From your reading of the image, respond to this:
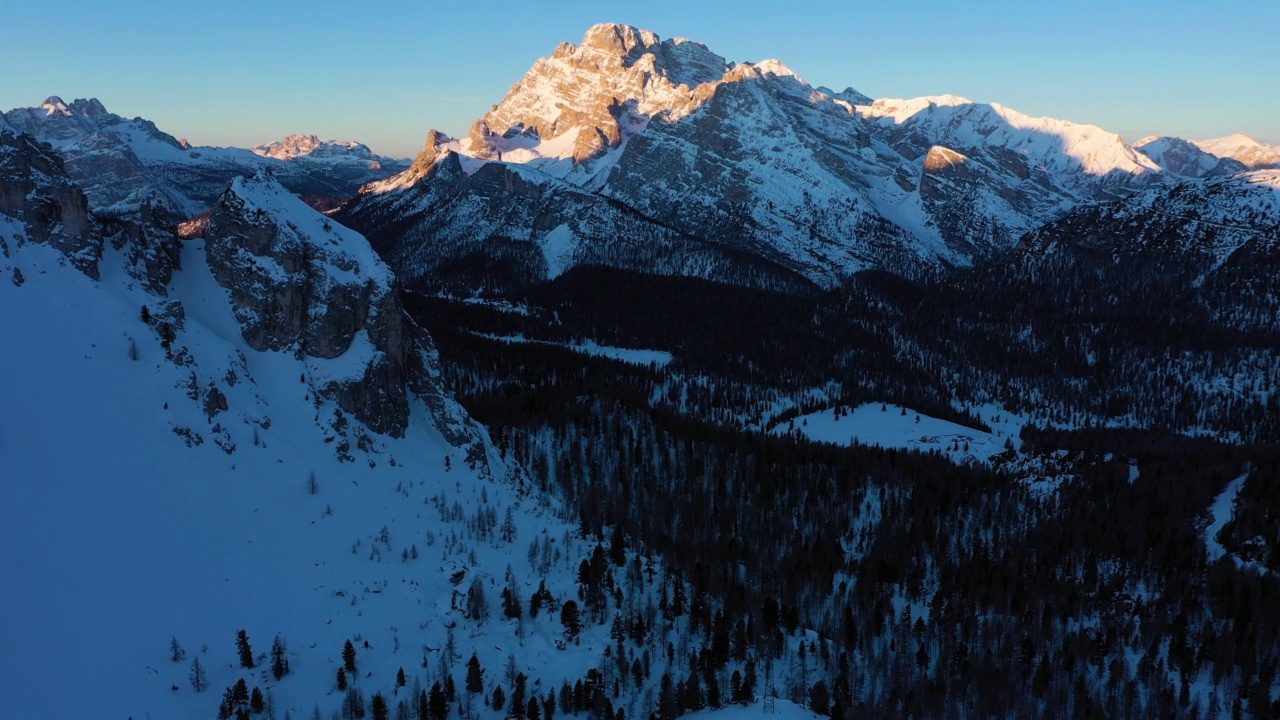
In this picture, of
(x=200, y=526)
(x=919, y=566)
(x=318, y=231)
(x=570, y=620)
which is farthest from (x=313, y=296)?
(x=919, y=566)

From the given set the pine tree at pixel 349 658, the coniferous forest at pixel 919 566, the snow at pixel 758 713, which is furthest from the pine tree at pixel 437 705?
the snow at pixel 758 713

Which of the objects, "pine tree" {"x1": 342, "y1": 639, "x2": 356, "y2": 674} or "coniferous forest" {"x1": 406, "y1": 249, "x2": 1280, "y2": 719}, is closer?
"pine tree" {"x1": 342, "y1": 639, "x2": 356, "y2": 674}

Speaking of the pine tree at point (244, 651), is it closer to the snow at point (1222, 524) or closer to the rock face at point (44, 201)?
the rock face at point (44, 201)

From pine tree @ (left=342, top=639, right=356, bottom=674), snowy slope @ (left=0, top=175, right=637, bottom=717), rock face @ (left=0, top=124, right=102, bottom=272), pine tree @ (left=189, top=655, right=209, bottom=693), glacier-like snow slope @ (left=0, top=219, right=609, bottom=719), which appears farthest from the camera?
rock face @ (left=0, top=124, right=102, bottom=272)

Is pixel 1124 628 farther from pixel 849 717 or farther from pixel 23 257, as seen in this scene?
pixel 23 257

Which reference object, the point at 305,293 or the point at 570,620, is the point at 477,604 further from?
the point at 305,293

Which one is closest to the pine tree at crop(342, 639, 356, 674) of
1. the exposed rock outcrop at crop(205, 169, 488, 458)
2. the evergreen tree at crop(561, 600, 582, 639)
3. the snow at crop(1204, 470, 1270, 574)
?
the evergreen tree at crop(561, 600, 582, 639)

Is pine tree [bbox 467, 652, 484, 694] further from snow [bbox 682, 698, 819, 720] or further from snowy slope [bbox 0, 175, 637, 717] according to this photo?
snow [bbox 682, 698, 819, 720]

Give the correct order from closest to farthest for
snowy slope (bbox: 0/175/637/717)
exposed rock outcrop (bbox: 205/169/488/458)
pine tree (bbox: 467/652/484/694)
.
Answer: snowy slope (bbox: 0/175/637/717), pine tree (bbox: 467/652/484/694), exposed rock outcrop (bbox: 205/169/488/458)
